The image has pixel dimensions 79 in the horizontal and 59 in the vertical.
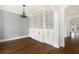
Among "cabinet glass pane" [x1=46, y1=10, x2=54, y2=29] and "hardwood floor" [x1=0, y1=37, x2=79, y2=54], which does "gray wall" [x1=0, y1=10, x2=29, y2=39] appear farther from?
"cabinet glass pane" [x1=46, y1=10, x2=54, y2=29]

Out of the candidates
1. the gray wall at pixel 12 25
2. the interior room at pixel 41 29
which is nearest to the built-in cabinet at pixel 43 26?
the interior room at pixel 41 29

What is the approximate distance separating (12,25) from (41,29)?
0.48 meters

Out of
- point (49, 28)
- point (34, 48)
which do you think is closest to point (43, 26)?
point (49, 28)

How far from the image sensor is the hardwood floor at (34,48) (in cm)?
168

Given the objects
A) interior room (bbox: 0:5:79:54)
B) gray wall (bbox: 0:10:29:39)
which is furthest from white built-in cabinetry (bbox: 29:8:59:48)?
gray wall (bbox: 0:10:29:39)

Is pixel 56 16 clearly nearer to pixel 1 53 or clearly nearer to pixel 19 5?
pixel 19 5

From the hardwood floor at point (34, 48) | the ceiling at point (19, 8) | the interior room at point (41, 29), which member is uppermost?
the ceiling at point (19, 8)

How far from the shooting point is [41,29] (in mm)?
1734

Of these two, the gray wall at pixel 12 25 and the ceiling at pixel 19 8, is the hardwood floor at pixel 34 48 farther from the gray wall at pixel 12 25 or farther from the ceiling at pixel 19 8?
the ceiling at pixel 19 8

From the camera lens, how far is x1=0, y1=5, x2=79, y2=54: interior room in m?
1.66

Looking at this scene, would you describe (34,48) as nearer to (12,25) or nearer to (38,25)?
(38,25)
